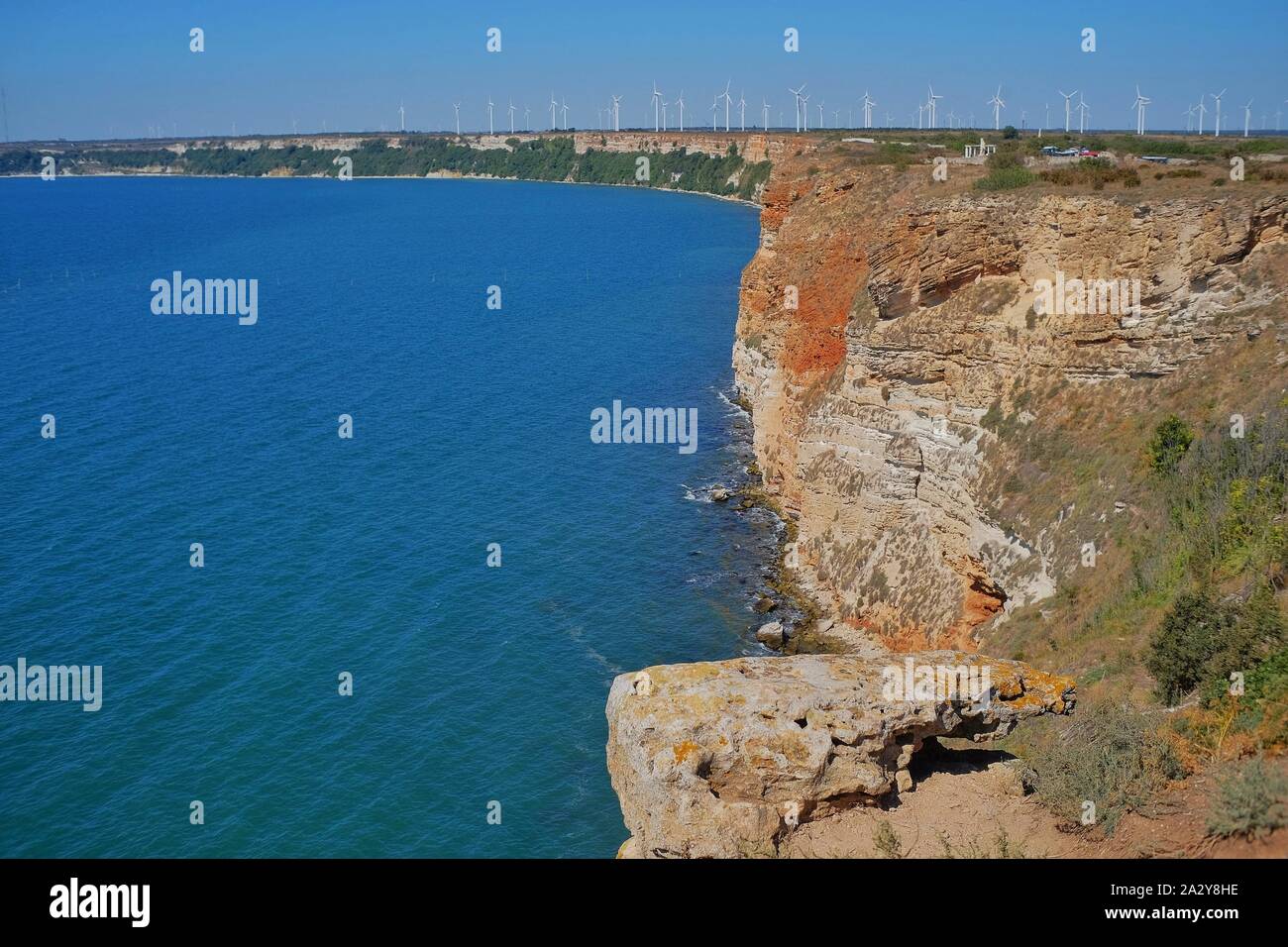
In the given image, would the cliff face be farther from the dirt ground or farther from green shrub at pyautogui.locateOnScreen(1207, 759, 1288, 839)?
green shrub at pyautogui.locateOnScreen(1207, 759, 1288, 839)

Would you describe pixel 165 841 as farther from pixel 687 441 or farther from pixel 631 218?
pixel 631 218

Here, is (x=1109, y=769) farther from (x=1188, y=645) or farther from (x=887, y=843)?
(x=1188, y=645)

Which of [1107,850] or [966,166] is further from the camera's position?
[966,166]

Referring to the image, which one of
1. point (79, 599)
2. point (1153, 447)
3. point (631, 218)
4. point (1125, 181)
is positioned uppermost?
point (631, 218)

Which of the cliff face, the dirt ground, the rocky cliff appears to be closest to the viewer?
the dirt ground

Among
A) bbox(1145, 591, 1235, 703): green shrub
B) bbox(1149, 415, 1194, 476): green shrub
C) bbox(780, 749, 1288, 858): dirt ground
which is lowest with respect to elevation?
bbox(780, 749, 1288, 858): dirt ground

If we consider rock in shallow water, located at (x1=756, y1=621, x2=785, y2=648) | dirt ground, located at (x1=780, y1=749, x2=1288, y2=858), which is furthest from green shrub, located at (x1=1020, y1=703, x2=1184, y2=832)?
rock in shallow water, located at (x1=756, y1=621, x2=785, y2=648)

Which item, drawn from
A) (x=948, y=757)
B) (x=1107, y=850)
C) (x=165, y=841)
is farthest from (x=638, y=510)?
(x=1107, y=850)

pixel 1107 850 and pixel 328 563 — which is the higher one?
pixel 1107 850
